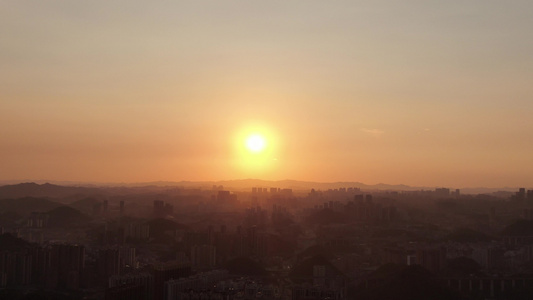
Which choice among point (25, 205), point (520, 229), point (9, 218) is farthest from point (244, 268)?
point (25, 205)

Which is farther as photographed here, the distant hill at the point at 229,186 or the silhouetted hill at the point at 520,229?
the distant hill at the point at 229,186

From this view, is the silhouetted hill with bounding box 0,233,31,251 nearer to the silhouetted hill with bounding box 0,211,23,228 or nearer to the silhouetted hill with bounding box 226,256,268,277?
the silhouetted hill with bounding box 226,256,268,277

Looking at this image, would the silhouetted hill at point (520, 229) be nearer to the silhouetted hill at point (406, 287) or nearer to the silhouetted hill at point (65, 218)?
the silhouetted hill at point (406, 287)

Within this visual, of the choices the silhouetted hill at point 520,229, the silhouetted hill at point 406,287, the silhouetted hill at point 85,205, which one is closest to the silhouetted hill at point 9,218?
the silhouetted hill at point 85,205

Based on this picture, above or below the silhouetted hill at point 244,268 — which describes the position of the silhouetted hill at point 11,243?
above

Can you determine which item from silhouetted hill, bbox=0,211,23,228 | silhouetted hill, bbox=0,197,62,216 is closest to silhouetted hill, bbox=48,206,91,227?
silhouetted hill, bbox=0,211,23,228

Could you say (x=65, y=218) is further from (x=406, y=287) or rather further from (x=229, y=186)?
(x=229, y=186)
